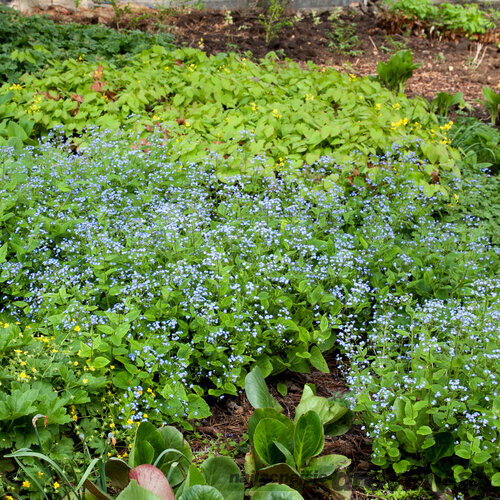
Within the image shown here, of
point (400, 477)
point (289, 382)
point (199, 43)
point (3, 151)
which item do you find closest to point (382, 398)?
point (400, 477)

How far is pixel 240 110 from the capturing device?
5762mm

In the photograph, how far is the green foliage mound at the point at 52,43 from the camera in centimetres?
658

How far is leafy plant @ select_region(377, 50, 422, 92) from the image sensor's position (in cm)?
662

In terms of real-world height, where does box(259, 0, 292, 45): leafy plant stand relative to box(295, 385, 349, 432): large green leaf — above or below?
above

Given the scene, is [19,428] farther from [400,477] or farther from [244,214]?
[244,214]

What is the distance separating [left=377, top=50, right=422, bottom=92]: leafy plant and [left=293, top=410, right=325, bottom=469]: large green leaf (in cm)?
497

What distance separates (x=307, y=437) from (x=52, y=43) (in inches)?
241

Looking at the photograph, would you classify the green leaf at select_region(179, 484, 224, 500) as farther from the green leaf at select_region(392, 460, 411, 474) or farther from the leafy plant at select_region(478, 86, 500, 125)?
the leafy plant at select_region(478, 86, 500, 125)

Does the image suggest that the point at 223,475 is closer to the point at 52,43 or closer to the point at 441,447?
the point at 441,447

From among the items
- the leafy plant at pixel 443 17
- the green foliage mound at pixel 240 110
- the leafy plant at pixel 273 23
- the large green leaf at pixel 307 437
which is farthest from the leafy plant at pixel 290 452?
the leafy plant at pixel 443 17

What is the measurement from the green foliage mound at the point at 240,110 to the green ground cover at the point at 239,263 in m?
0.02

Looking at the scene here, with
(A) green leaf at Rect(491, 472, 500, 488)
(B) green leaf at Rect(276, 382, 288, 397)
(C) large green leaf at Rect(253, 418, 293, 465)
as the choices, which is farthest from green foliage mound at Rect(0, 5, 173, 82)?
(A) green leaf at Rect(491, 472, 500, 488)

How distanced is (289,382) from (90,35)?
19.0 feet

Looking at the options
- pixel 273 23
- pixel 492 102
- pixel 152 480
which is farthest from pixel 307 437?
pixel 273 23
